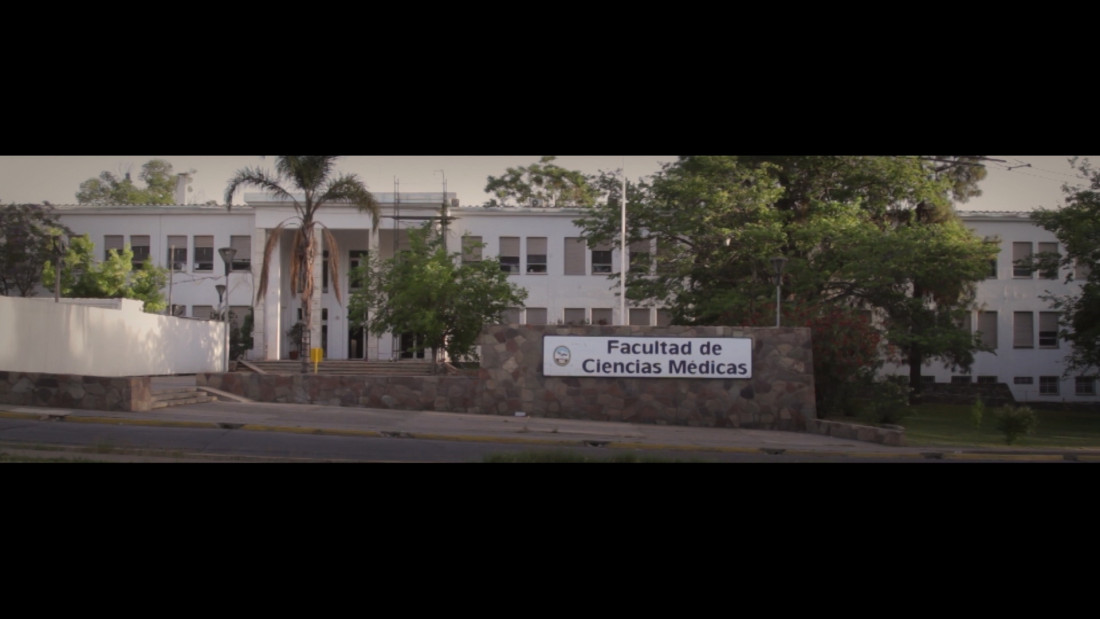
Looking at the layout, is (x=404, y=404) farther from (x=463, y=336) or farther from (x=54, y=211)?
(x=54, y=211)

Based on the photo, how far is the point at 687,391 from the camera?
22.5 m

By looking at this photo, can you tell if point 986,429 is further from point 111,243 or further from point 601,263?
point 111,243

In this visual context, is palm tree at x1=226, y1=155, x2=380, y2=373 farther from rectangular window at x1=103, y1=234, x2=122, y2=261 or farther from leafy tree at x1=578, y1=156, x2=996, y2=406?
rectangular window at x1=103, y1=234, x2=122, y2=261

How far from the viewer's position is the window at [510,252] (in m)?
44.4

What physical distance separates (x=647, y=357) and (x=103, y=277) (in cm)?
2706

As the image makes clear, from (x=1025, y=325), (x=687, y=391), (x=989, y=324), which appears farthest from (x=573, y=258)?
(x=687, y=391)

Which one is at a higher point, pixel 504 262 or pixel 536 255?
pixel 536 255

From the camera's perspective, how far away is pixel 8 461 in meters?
12.2

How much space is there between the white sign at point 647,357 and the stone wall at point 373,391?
2227 millimetres

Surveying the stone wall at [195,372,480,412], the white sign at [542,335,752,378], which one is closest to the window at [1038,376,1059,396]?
the white sign at [542,335,752,378]

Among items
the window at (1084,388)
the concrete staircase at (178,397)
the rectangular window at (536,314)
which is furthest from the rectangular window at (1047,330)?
the concrete staircase at (178,397)

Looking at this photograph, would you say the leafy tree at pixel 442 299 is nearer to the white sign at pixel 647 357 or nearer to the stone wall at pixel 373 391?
the stone wall at pixel 373 391

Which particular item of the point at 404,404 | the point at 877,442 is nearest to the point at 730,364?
the point at 877,442
